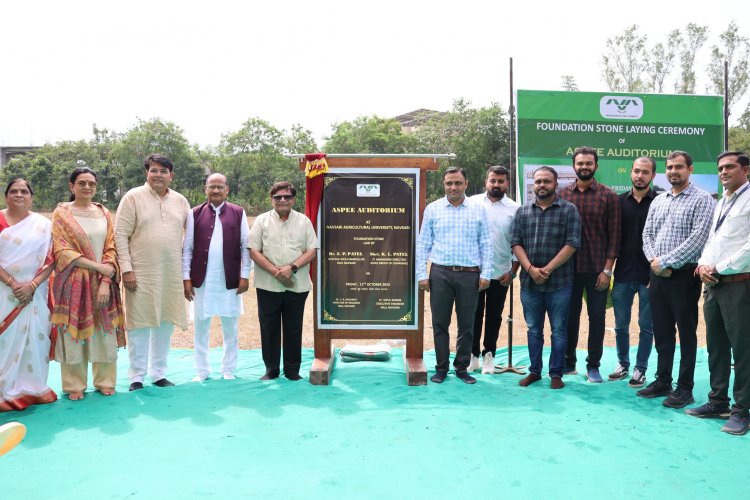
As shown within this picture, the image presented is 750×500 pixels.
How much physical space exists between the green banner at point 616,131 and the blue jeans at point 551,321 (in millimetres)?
1332

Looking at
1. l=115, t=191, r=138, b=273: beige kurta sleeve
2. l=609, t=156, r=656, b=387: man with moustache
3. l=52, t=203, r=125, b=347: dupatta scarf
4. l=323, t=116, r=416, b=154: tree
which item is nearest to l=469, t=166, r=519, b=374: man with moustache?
l=609, t=156, r=656, b=387: man with moustache

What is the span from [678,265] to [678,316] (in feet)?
1.30

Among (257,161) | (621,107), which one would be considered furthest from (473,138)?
(621,107)

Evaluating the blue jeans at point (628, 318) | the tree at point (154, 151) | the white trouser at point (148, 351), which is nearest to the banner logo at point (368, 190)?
the white trouser at point (148, 351)

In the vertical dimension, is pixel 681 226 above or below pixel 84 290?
above

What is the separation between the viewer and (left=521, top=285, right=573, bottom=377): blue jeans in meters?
4.51

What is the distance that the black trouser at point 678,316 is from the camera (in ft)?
13.4

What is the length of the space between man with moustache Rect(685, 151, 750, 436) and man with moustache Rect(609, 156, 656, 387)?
27.4 inches

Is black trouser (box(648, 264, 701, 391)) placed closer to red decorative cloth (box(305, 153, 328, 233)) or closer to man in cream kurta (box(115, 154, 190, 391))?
red decorative cloth (box(305, 153, 328, 233))

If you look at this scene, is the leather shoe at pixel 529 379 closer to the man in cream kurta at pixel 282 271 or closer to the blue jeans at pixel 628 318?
the blue jeans at pixel 628 318

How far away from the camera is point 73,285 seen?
13.7ft

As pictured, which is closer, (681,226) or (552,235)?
(681,226)

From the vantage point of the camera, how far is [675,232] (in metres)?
4.07

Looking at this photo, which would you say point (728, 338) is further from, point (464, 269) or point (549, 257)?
point (464, 269)
